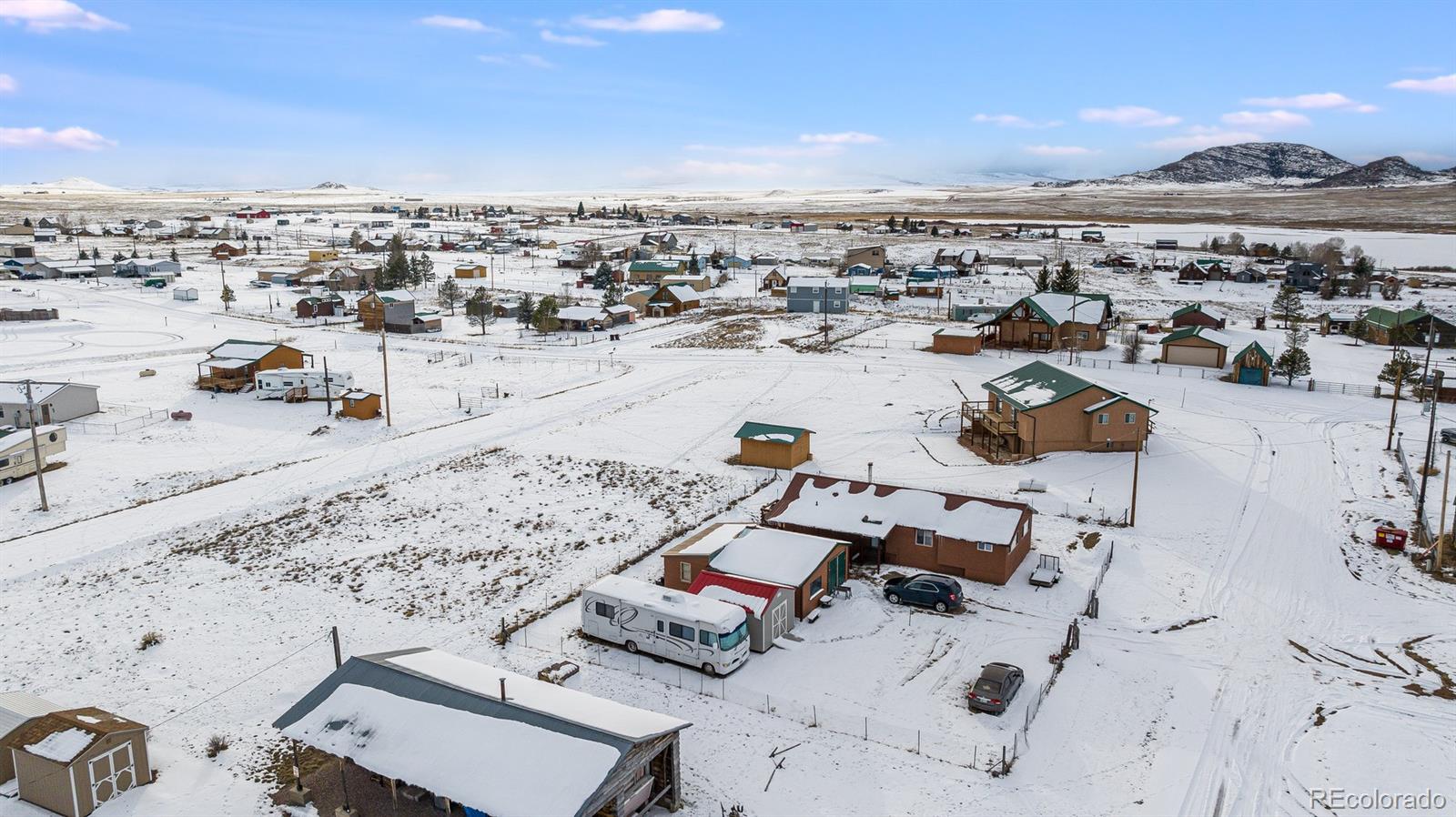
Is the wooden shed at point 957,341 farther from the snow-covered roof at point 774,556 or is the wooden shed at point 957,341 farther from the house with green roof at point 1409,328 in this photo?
the snow-covered roof at point 774,556

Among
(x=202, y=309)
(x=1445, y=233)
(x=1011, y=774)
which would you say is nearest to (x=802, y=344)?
(x=1011, y=774)

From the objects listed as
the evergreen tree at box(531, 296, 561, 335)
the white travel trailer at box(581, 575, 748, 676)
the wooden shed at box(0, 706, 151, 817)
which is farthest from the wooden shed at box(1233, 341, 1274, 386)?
the wooden shed at box(0, 706, 151, 817)

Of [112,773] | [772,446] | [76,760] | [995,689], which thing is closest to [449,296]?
[772,446]

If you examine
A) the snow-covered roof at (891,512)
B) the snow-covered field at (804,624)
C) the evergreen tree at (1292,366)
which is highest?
the evergreen tree at (1292,366)

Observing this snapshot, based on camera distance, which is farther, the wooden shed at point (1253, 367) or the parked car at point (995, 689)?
the wooden shed at point (1253, 367)

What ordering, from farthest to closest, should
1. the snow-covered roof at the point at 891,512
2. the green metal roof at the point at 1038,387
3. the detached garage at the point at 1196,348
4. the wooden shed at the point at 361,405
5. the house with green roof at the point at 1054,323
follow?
the house with green roof at the point at 1054,323 < the detached garage at the point at 1196,348 < the wooden shed at the point at 361,405 < the green metal roof at the point at 1038,387 < the snow-covered roof at the point at 891,512

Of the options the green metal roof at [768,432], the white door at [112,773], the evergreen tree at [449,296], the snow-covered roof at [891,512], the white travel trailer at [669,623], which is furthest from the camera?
the evergreen tree at [449,296]

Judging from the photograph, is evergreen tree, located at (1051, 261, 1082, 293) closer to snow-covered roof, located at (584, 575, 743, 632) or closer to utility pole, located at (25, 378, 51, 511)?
snow-covered roof, located at (584, 575, 743, 632)

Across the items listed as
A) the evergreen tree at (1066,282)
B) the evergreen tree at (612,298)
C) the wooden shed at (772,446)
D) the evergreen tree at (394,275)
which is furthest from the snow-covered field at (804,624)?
the evergreen tree at (394,275)
